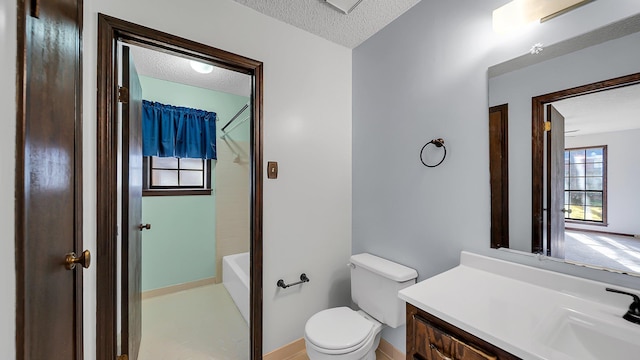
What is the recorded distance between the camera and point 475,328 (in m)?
0.79

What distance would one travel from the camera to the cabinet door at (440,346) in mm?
802

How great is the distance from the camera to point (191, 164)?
117 inches

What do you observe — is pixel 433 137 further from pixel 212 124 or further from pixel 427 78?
pixel 212 124

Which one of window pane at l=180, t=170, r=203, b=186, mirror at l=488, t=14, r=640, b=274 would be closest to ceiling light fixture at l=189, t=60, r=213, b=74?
window pane at l=180, t=170, r=203, b=186

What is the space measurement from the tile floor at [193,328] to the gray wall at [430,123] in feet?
4.01

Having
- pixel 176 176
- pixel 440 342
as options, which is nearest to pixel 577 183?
pixel 440 342

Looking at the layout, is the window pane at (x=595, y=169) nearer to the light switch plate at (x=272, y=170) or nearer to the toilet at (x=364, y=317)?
the toilet at (x=364, y=317)

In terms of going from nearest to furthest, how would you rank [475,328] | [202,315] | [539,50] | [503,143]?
[475,328]
[539,50]
[503,143]
[202,315]

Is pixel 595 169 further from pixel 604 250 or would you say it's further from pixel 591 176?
pixel 604 250

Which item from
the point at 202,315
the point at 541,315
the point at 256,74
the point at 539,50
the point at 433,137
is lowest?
the point at 202,315

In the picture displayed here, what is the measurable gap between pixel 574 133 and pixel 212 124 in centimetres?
307

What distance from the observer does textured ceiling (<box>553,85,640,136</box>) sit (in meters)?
0.90

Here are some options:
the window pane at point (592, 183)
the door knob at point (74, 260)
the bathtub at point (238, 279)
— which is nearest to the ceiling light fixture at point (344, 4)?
the window pane at point (592, 183)

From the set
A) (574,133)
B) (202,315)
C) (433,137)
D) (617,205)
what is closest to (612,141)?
(574,133)
